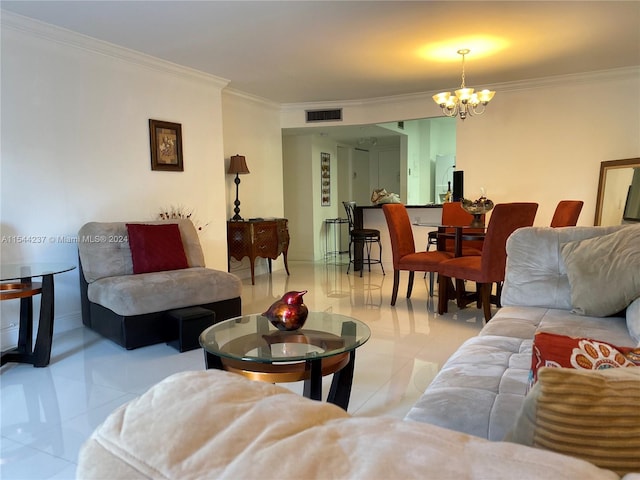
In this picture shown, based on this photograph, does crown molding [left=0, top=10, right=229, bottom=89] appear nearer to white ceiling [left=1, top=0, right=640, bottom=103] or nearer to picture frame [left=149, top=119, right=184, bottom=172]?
white ceiling [left=1, top=0, right=640, bottom=103]

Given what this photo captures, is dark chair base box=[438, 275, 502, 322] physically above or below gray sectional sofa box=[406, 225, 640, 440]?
below

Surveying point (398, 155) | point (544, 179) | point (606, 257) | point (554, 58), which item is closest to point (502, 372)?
point (606, 257)

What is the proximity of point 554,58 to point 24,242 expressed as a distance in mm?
5102

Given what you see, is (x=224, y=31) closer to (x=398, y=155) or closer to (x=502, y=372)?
(x=502, y=372)

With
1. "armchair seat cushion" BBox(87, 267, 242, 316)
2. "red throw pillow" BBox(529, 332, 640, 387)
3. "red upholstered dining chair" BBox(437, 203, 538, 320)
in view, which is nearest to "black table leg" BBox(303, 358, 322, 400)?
"red throw pillow" BBox(529, 332, 640, 387)

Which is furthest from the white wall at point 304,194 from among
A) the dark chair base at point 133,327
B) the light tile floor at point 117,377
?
→ the dark chair base at point 133,327

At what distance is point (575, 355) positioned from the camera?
968 millimetres

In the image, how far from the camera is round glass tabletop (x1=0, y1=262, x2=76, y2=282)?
9.13 feet

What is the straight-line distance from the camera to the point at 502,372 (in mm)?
1517

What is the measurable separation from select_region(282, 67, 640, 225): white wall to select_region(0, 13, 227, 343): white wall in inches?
126

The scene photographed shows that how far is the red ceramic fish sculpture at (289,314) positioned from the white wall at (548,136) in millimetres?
4446

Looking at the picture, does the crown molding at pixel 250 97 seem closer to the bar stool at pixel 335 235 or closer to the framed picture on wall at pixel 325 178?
the framed picture on wall at pixel 325 178

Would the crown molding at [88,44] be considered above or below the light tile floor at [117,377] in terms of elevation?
above

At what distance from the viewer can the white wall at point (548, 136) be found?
516cm
